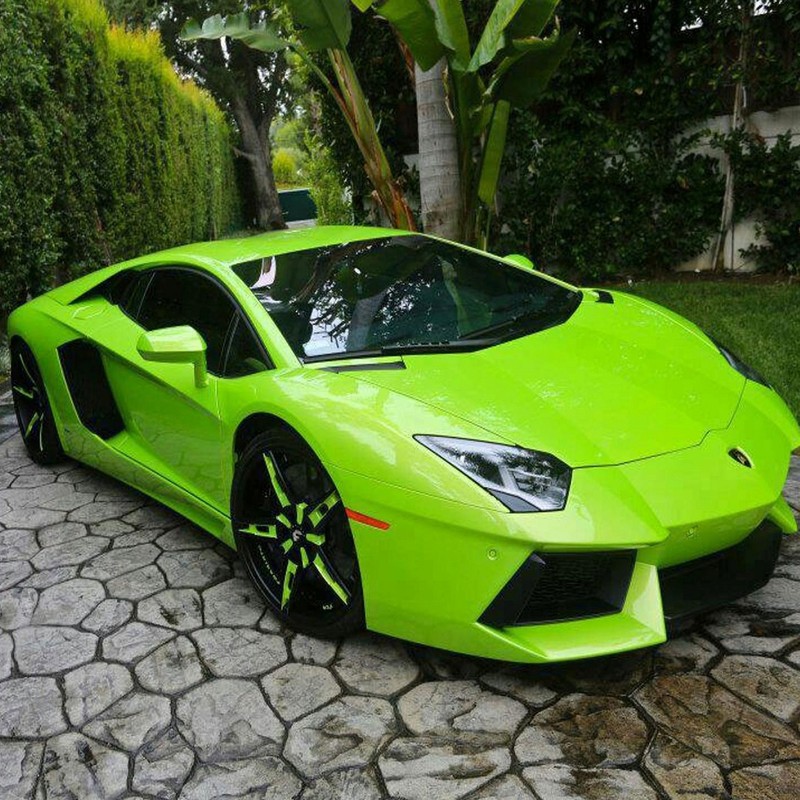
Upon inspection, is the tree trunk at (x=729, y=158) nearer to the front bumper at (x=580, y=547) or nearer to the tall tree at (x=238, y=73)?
the front bumper at (x=580, y=547)

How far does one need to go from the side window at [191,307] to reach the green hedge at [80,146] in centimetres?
381

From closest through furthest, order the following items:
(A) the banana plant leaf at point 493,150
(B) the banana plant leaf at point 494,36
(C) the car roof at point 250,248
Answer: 1. (C) the car roof at point 250,248
2. (B) the banana plant leaf at point 494,36
3. (A) the banana plant leaf at point 493,150

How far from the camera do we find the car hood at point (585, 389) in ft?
7.75

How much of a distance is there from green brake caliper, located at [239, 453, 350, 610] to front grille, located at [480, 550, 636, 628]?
58 centimetres

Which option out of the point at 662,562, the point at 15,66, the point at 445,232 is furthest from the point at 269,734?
the point at 15,66

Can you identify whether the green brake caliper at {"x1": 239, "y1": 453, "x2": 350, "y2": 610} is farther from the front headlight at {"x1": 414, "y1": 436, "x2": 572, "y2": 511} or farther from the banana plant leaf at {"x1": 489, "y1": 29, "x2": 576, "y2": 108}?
the banana plant leaf at {"x1": 489, "y1": 29, "x2": 576, "y2": 108}

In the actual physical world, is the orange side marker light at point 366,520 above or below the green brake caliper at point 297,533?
above

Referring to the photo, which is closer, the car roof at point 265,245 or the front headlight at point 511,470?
the front headlight at point 511,470

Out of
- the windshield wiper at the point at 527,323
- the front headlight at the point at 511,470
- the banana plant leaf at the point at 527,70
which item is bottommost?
the front headlight at the point at 511,470

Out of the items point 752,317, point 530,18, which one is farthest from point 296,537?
point 752,317

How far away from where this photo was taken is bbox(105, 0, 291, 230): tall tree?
24.8m

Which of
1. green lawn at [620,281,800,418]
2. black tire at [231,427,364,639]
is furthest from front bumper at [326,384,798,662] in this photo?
green lawn at [620,281,800,418]

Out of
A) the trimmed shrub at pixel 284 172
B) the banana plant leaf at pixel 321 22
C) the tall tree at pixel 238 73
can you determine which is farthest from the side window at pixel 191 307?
the trimmed shrub at pixel 284 172

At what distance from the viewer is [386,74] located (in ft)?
30.2
